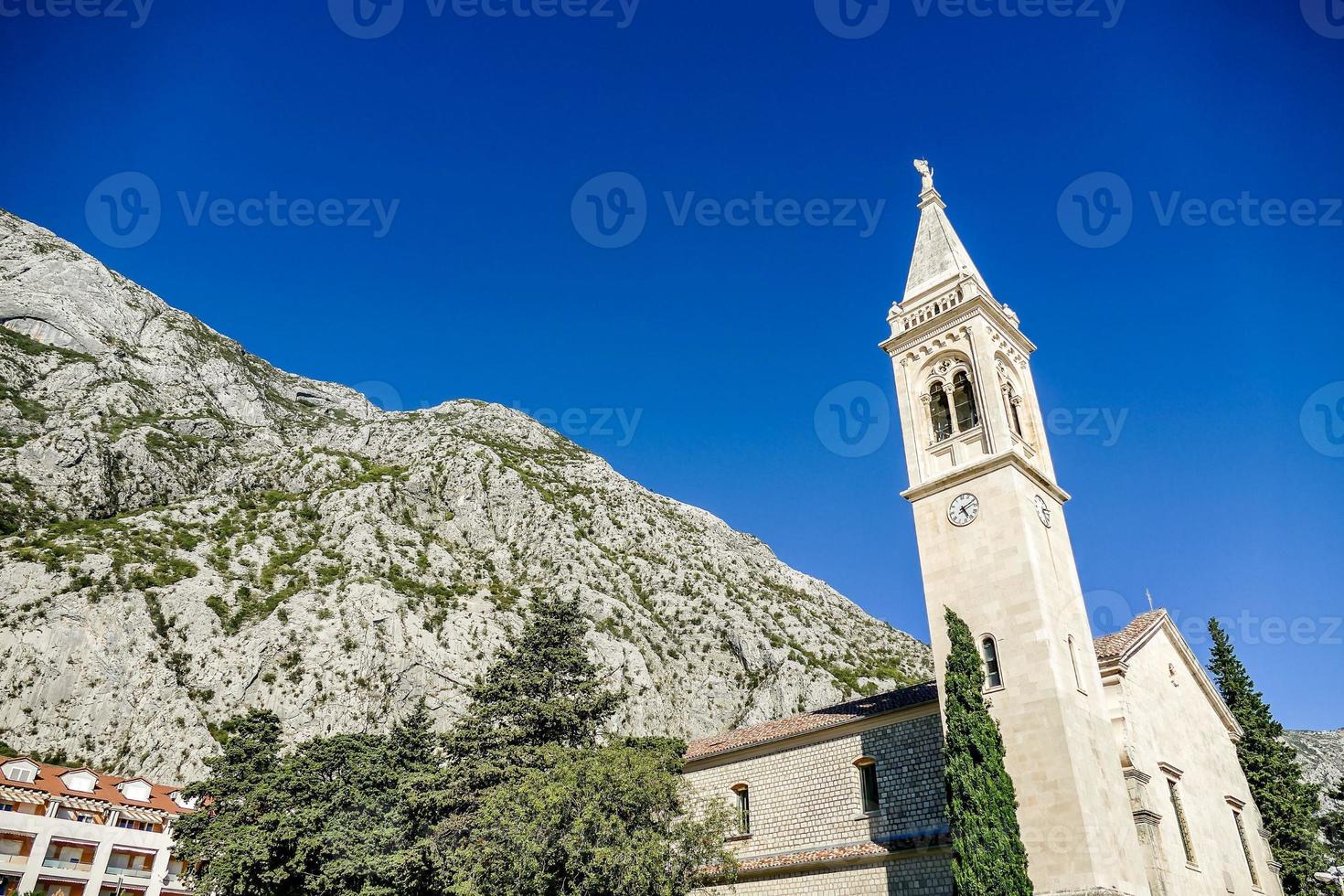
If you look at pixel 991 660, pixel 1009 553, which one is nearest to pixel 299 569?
pixel 991 660

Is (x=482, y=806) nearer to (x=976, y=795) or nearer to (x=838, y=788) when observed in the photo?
(x=838, y=788)

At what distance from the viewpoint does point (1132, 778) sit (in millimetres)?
22734

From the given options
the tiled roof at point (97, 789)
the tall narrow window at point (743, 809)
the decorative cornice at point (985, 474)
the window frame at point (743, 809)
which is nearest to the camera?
the decorative cornice at point (985, 474)

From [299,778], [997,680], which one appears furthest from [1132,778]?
[299,778]

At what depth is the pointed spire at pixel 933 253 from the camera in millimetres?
29605

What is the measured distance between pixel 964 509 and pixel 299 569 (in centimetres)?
7091

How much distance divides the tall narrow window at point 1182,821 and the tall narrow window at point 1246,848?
5.40 metres

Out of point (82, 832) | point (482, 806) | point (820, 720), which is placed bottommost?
point (482, 806)

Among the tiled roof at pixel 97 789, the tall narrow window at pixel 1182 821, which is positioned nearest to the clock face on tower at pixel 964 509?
the tall narrow window at pixel 1182 821

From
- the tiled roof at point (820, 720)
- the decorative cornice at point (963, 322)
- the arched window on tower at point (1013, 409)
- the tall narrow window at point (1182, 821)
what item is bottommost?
the tall narrow window at point (1182, 821)

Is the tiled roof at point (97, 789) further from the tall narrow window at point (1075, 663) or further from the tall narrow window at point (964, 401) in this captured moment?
the tall narrow window at point (1075, 663)

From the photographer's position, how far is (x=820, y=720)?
29.2m

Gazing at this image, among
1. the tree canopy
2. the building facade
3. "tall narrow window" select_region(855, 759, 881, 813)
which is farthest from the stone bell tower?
the building facade

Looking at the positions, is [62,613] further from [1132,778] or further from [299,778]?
[1132,778]
